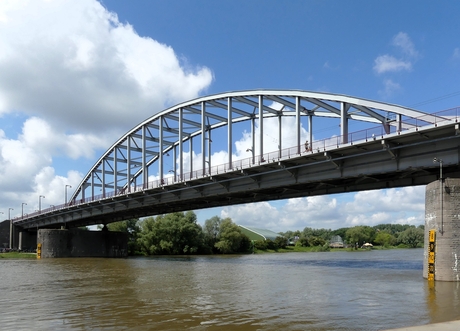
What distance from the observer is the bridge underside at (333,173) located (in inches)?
1024

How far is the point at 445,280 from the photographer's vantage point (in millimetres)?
23156

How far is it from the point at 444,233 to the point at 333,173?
9.70m

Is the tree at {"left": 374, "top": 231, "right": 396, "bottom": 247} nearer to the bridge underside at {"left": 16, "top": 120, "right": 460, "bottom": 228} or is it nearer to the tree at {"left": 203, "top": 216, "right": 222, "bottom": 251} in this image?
the tree at {"left": 203, "top": 216, "right": 222, "bottom": 251}

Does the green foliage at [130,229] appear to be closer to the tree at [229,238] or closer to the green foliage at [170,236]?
the green foliage at [170,236]

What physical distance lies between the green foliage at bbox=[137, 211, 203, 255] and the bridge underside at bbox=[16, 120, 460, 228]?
23953 millimetres

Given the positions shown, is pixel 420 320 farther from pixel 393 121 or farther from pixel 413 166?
pixel 393 121

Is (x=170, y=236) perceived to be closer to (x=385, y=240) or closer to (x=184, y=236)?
(x=184, y=236)

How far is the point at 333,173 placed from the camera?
32.0m

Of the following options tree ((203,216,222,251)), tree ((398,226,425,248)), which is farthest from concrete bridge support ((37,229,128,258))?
tree ((398,226,425,248))

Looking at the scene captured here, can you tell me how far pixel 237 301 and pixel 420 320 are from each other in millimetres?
7069

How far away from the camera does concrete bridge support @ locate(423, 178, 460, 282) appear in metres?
23.2

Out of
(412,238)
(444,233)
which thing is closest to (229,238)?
(444,233)

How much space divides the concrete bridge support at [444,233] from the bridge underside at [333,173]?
74.5 inches

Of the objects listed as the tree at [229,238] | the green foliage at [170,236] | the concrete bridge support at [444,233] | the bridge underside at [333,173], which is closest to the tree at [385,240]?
the tree at [229,238]
